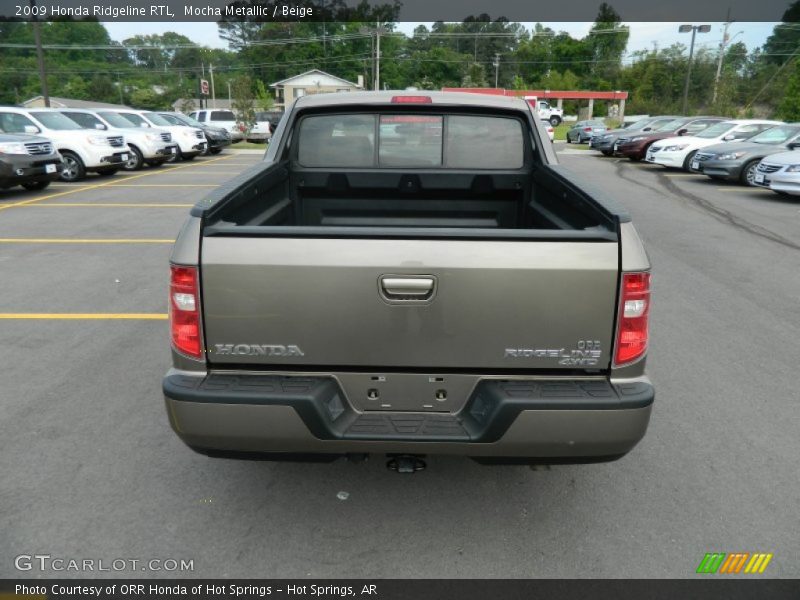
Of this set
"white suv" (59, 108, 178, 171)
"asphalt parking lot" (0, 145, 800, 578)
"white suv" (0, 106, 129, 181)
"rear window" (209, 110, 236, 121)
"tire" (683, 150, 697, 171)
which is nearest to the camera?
"asphalt parking lot" (0, 145, 800, 578)

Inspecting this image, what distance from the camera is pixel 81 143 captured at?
15430 millimetres

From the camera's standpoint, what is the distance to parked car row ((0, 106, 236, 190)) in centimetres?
1283

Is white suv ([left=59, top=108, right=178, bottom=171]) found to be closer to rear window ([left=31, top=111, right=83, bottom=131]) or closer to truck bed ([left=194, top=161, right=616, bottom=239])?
rear window ([left=31, top=111, right=83, bottom=131])

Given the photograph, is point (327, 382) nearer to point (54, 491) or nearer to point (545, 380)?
point (545, 380)

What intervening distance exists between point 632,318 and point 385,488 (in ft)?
5.26

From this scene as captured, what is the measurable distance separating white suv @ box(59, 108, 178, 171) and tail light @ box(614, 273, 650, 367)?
17.9m

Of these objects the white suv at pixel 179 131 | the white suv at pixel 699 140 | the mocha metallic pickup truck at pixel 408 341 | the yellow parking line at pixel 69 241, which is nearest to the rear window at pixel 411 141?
the mocha metallic pickup truck at pixel 408 341

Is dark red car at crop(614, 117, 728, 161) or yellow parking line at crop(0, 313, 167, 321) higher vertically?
dark red car at crop(614, 117, 728, 161)

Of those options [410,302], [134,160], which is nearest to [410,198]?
[410,302]

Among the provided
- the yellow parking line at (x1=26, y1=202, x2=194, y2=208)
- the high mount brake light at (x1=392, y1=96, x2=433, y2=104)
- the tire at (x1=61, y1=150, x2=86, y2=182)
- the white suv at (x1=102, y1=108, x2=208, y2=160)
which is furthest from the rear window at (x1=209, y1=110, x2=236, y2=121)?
the high mount brake light at (x1=392, y1=96, x2=433, y2=104)

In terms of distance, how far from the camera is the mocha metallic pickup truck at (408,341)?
8.04 ft

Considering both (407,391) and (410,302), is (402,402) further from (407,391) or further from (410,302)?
(410,302)

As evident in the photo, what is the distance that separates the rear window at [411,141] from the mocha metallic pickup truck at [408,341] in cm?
160

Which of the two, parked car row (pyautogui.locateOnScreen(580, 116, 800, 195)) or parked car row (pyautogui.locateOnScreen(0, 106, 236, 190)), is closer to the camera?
parked car row (pyautogui.locateOnScreen(0, 106, 236, 190))
